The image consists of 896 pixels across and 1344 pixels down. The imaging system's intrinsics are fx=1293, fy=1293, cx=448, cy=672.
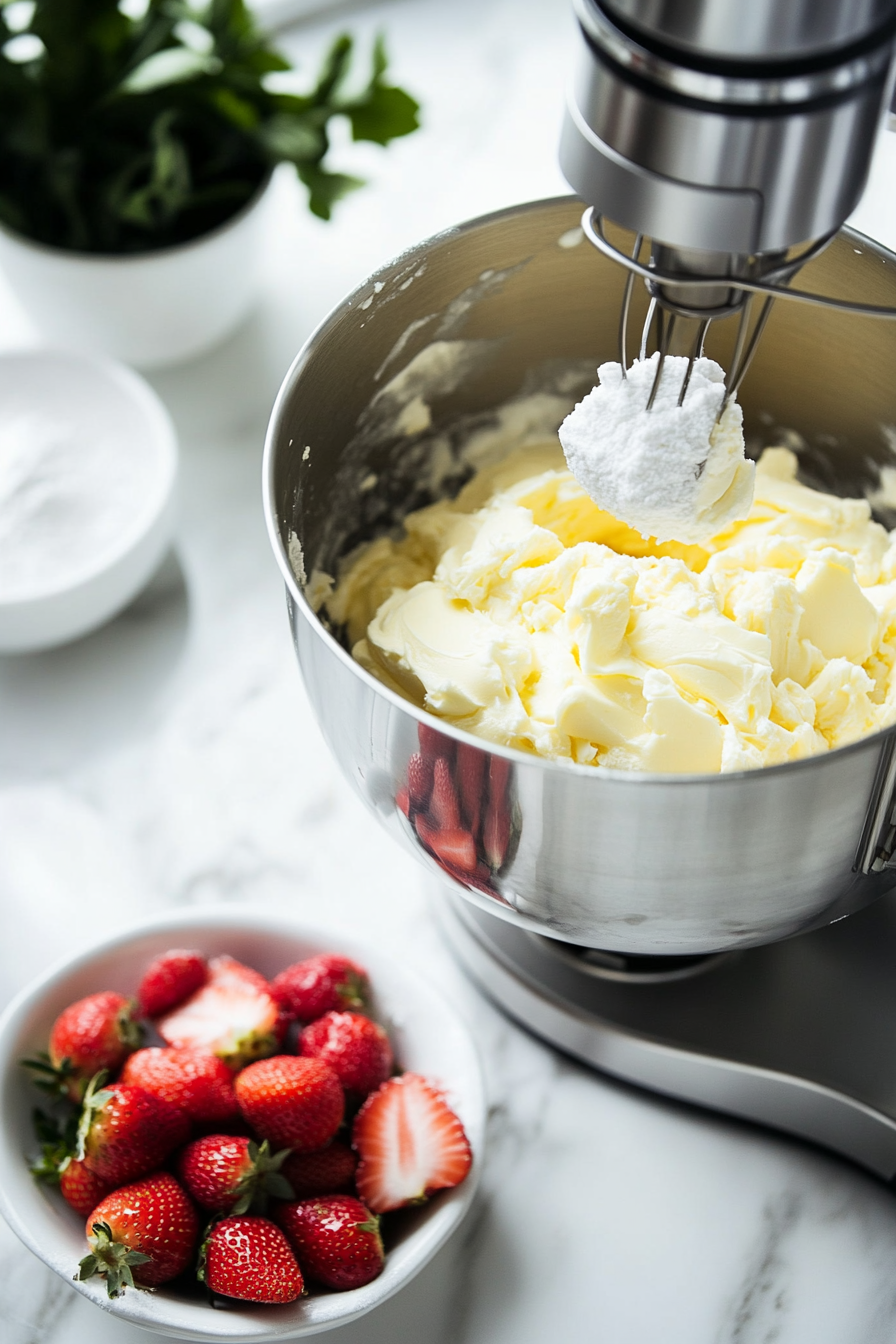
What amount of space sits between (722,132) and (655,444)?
22 centimetres

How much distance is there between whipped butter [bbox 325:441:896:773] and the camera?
826 mm

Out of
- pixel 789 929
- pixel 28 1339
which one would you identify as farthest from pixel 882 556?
pixel 28 1339

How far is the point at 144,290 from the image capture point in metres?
1.23

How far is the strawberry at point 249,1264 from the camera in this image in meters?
0.77

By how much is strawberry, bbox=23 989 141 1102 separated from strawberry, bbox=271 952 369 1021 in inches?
4.3

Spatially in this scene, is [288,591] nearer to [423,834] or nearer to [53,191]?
[423,834]

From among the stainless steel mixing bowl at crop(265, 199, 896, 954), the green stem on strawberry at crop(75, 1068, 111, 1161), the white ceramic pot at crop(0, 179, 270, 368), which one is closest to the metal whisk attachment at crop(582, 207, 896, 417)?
the stainless steel mixing bowl at crop(265, 199, 896, 954)

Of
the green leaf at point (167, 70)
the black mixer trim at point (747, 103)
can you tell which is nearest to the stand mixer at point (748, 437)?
the black mixer trim at point (747, 103)

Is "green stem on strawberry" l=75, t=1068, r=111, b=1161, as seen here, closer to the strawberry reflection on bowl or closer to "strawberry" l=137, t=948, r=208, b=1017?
"strawberry" l=137, t=948, r=208, b=1017

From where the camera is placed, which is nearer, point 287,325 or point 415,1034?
point 415,1034

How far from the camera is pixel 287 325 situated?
1389 mm

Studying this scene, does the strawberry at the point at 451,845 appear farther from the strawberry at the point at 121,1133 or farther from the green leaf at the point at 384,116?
the green leaf at the point at 384,116

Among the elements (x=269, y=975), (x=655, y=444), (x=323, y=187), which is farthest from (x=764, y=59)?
(x=323, y=187)

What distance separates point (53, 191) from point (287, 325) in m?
0.27
